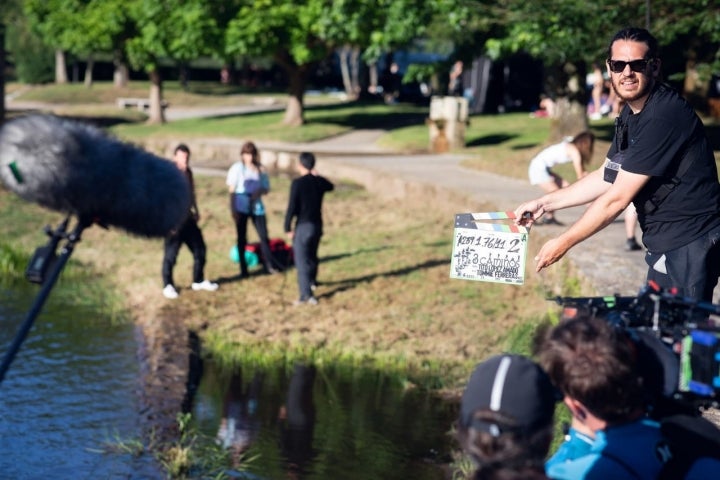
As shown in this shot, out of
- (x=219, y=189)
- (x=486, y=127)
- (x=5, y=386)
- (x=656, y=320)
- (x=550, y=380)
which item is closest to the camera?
(x=550, y=380)

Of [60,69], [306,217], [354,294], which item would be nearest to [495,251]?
[306,217]

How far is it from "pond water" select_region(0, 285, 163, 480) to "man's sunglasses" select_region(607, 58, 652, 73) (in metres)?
4.48

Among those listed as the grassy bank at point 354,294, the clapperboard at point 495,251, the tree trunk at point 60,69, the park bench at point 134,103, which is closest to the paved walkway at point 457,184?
the grassy bank at point 354,294

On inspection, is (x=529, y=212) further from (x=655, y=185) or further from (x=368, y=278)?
(x=368, y=278)

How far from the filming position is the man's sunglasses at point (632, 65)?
4941mm

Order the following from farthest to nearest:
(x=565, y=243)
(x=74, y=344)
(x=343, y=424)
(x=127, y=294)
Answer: (x=127, y=294)
(x=74, y=344)
(x=343, y=424)
(x=565, y=243)

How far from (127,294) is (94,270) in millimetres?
1610

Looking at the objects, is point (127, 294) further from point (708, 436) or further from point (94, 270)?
point (708, 436)

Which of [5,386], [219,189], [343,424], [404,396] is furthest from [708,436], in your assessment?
[219,189]

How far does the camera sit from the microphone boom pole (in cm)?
385

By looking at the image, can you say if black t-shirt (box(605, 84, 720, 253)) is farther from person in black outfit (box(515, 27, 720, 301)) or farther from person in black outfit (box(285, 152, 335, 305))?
person in black outfit (box(285, 152, 335, 305))

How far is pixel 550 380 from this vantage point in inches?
131

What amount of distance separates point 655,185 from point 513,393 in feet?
7.37

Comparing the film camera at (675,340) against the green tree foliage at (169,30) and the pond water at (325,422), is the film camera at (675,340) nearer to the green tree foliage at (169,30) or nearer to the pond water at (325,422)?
the pond water at (325,422)
